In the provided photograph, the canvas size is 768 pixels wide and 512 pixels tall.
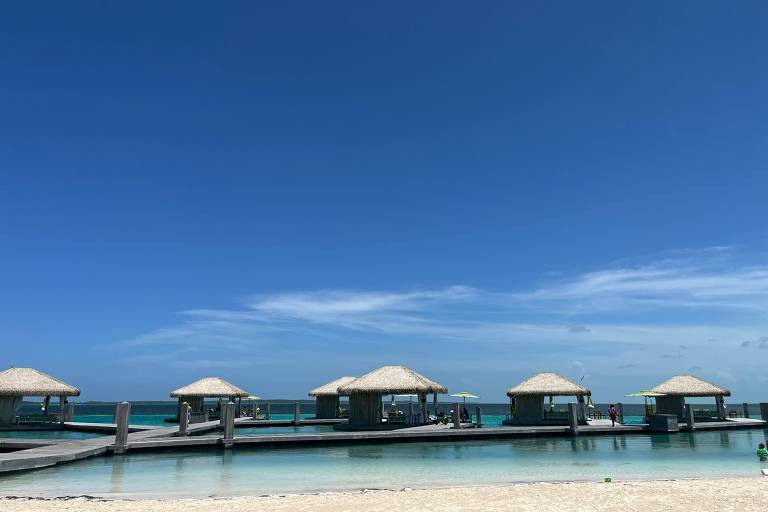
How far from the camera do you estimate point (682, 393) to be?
104 feet

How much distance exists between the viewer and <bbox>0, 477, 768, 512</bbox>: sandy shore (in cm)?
1074

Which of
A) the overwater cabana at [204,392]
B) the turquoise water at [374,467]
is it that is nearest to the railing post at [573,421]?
the turquoise water at [374,467]

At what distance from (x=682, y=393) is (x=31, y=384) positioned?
34.2m

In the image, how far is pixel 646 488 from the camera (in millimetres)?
12680

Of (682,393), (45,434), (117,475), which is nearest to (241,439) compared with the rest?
(117,475)

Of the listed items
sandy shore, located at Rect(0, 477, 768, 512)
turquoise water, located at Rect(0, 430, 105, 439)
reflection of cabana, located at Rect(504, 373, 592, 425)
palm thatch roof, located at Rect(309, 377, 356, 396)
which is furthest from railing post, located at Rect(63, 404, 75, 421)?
reflection of cabana, located at Rect(504, 373, 592, 425)

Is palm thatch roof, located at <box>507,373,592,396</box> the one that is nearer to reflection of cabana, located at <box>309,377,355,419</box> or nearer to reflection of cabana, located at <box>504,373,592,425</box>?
reflection of cabana, located at <box>504,373,592,425</box>

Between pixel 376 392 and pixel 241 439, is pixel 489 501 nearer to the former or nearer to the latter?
pixel 241 439

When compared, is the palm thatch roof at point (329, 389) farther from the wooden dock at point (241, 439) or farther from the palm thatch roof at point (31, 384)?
the palm thatch roof at point (31, 384)

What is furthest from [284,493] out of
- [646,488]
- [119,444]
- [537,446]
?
[537,446]

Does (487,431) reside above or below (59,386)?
below

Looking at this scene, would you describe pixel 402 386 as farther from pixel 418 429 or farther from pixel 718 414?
pixel 718 414

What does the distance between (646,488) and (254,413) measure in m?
30.2

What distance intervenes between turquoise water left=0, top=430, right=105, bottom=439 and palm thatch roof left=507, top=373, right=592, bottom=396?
66.9 ft
